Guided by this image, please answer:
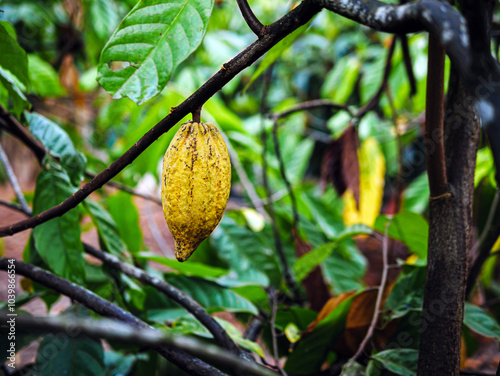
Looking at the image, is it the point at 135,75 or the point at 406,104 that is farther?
the point at 406,104

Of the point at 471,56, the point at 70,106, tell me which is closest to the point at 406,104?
the point at 471,56

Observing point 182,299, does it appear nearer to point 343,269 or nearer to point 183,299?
point 183,299

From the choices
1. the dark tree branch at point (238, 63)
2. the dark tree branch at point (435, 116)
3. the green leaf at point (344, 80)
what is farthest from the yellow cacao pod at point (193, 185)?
the green leaf at point (344, 80)

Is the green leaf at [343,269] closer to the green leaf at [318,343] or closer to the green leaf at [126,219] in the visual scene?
the green leaf at [318,343]

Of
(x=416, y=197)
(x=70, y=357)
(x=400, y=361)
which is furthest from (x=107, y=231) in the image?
(x=416, y=197)

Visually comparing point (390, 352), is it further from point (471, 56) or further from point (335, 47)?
point (335, 47)

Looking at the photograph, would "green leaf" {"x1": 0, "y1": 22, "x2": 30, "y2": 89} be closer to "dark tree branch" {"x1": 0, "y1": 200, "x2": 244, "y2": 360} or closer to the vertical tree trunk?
"dark tree branch" {"x1": 0, "y1": 200, "x2": 244, "y2": 360}

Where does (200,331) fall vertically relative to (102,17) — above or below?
below
